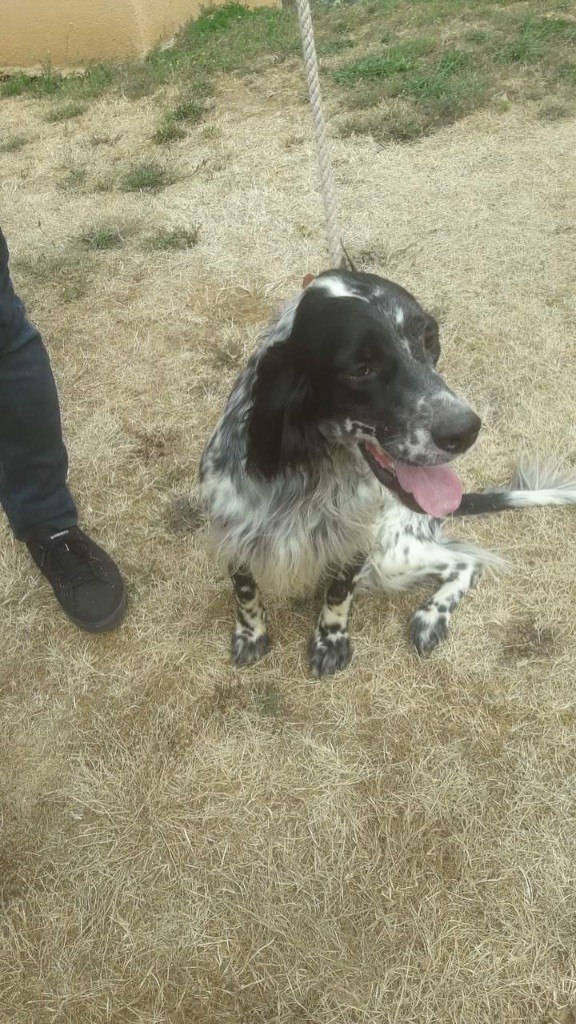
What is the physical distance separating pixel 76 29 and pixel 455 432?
701 centimetres

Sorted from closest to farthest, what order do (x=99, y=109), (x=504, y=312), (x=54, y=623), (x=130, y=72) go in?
(x=54, y=623), (x=504, y=312), (x=99, y=109), (x=130, y=72)

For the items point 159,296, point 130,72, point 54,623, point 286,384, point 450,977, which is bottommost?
point 450,977

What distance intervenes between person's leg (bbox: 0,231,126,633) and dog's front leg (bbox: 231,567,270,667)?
0.43m

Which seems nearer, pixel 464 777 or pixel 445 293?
pixel 464 777

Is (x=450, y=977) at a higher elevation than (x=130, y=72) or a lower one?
lower

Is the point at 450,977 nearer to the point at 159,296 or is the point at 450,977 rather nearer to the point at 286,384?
the point at 286,384

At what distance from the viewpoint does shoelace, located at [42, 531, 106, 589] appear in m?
2.51

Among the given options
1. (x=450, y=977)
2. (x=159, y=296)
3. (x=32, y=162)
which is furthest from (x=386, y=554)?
(x=32, y=162)

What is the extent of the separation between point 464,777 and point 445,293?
257cm

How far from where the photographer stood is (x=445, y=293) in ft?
12.4

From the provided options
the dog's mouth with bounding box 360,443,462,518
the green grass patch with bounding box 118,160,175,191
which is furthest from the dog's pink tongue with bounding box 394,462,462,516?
the green grass patch with bounding box 118,160,175,191

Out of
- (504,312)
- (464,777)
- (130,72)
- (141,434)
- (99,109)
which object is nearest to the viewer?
(464,777)

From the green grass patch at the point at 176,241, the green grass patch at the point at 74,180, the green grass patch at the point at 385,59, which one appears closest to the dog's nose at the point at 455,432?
the green grass patch at the point at 176,241

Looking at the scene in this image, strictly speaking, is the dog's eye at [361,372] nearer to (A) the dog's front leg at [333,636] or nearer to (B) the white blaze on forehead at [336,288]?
(B) the white blaze on forehead at [336,288]
